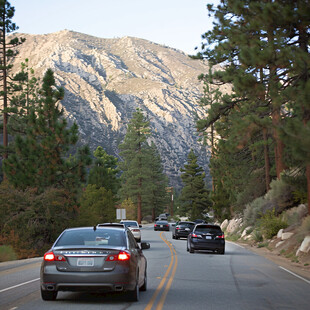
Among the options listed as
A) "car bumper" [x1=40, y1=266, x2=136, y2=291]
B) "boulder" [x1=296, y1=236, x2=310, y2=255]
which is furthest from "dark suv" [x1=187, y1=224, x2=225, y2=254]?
"car bumper" [x1=40, y1=266, x2=136, y2=291]

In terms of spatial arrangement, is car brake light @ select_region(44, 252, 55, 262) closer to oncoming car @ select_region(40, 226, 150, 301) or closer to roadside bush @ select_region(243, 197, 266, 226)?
oncoming car @ select_region(40, 226, 150, 301)

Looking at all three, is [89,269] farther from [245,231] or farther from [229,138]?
[245,231]

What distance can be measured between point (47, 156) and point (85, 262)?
24.6m

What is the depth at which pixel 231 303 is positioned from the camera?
10188 millimetres

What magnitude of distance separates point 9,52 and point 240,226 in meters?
27.5

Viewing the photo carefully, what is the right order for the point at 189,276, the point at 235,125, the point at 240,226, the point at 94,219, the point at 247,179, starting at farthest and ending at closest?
the point at 247,179, the point at 240,226, the point at 94,219, the point at 235,125, the point at 189,276

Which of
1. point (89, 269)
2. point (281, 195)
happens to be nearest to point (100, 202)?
point (281, 195)

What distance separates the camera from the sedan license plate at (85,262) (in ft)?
31.8

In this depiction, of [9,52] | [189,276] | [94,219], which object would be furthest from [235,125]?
[9,52]

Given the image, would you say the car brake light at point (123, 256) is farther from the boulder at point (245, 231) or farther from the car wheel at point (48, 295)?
the boulder at point (245, 231)

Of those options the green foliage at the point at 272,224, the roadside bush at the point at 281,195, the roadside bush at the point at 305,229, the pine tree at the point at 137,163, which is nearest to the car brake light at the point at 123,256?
the roadside bush at the point at 305,229

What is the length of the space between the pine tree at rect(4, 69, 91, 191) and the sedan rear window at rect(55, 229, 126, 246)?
2282 cm

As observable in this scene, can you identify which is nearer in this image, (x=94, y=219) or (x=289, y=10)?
(x=289, y=10)

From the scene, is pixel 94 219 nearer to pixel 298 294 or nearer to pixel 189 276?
pixel 189 276
